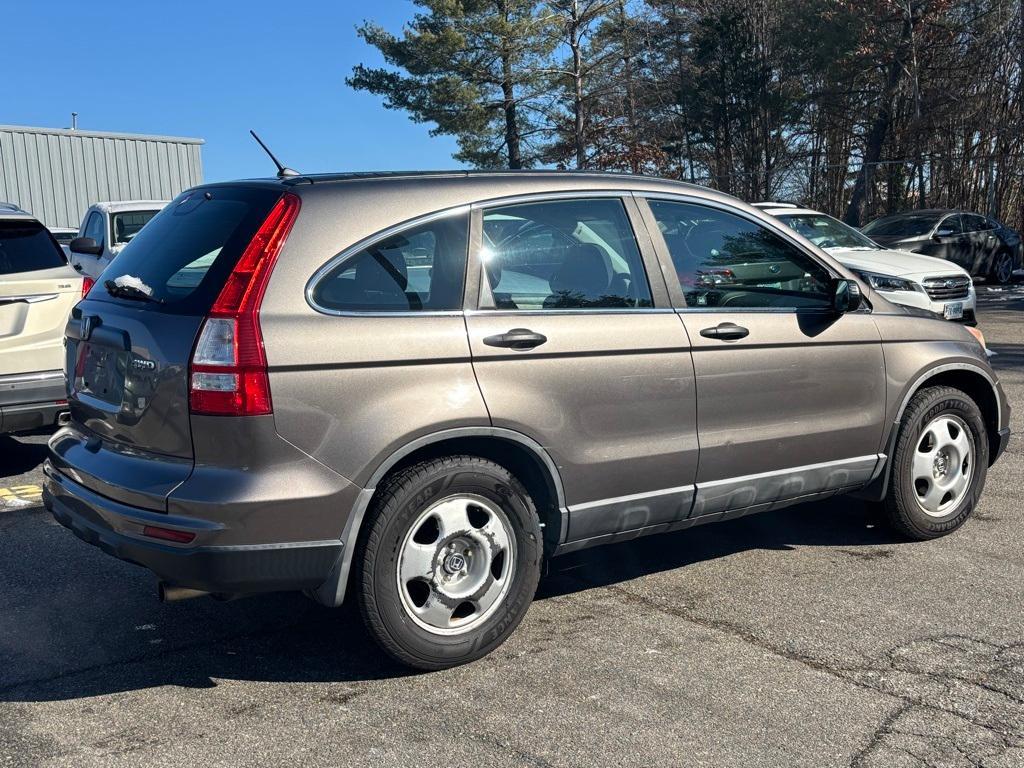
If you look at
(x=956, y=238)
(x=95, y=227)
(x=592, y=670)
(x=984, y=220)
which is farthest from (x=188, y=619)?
(x=984, y=220)

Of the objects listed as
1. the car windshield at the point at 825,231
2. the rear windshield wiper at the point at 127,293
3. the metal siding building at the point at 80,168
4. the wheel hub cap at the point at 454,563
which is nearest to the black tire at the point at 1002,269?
the car windshield at the point at 825,231

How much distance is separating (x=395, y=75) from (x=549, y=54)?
588cm

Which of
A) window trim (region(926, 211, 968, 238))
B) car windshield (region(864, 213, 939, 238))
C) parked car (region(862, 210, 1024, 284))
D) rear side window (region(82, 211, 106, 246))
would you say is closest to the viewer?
rear side window (region(82, 211, 106, 246))

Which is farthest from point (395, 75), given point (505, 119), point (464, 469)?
point (464, 469)

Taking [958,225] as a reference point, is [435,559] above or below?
below

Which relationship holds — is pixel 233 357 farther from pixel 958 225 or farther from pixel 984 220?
pixel 984 220

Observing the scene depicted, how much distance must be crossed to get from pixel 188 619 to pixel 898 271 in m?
10.0

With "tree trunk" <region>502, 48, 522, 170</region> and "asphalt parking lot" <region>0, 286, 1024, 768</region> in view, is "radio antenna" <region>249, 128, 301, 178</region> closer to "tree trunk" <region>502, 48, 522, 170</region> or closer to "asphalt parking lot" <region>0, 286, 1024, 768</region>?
"asphalt parking lot" <region>0, 286, 1024, 768</region>

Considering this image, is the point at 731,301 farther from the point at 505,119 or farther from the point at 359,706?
the point at 505,119

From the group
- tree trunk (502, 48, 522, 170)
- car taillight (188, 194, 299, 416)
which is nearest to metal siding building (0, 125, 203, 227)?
tree trunk (502, 48, 522, 170)

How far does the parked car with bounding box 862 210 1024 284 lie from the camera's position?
19.1 metres

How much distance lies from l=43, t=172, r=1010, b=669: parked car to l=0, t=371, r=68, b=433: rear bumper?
259 cm

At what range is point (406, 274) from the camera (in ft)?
12.3

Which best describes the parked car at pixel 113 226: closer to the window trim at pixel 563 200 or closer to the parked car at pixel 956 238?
the window trim at pixel 563 200
